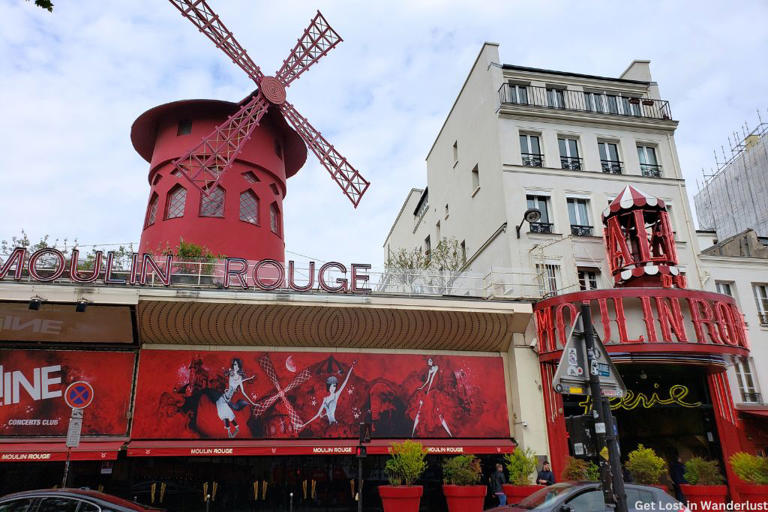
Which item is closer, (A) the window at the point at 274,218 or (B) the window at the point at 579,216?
(B) the window at the point at 579,216

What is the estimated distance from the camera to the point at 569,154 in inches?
631

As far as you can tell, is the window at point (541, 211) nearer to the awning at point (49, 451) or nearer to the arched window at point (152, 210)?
the arched window at point (152, 210)

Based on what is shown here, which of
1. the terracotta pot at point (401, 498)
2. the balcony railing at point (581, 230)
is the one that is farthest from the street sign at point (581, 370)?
the balcony railing at point (581, 230)

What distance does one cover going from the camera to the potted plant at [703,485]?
31.6ft

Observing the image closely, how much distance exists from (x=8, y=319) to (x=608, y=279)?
45.8 ft

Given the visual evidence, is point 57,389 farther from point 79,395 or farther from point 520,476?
point 520,476

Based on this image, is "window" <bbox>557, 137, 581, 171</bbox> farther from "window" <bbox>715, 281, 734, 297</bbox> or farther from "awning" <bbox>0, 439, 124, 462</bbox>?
"awning" <bbox>0, 439, 124, 462</bbox>

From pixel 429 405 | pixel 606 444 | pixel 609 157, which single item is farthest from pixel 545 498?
pixel 609 157

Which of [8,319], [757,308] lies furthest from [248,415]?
[757,308]

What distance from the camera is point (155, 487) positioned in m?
11.8

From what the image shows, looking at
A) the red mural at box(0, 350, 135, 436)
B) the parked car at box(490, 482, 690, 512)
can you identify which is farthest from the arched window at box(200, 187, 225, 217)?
the parked car at box(490, 482, 690, 512)

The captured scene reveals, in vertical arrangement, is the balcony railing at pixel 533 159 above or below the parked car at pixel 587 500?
above

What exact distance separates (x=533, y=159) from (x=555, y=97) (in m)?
2.50

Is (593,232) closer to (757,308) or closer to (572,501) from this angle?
(757,308)
